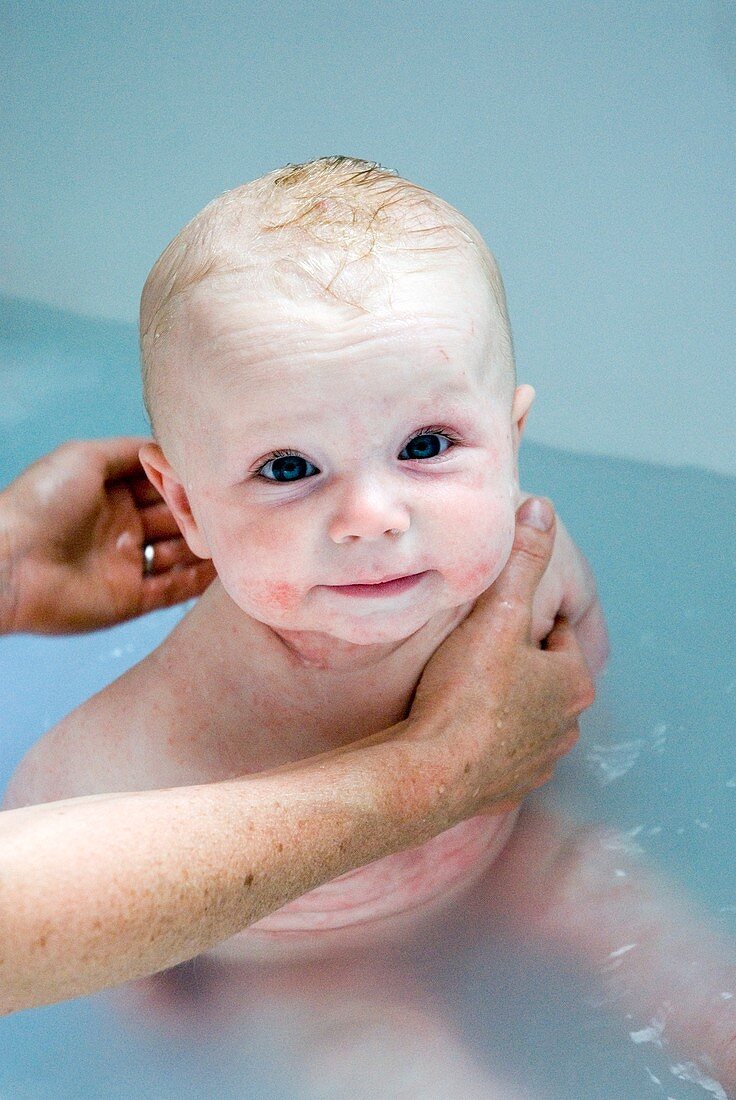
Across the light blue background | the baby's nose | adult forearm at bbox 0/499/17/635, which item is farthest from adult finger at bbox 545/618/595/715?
the light blue background

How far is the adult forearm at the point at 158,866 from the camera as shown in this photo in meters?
0.77

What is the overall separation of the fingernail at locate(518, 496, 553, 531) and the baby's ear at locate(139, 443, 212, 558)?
31 cm

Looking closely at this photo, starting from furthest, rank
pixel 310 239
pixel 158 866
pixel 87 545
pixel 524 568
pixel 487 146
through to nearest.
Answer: pixel 487 146 < pixel 87 545 < pixel 524 568 < pixel 310 239 < pixel 158 866

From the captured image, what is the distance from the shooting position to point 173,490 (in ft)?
3.54

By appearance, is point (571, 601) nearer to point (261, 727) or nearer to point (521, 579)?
point (521, 579)

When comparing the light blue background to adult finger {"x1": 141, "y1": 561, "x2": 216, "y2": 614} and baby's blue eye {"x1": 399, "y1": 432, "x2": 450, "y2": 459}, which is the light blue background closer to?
adult finger {"x1": 141, "y1": 561, "x2": 216, "y2": 614}

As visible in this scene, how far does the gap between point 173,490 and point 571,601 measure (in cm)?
45

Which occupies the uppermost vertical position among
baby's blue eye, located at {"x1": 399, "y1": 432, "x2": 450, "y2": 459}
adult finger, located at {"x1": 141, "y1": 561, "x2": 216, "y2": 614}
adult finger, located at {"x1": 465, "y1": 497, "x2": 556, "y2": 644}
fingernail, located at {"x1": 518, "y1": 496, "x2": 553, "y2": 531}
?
baby's blue eye, located at {"x1": 399, "y1": 432, "x2": 450, "y2": 459}

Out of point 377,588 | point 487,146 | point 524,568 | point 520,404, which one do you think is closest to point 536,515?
point 524,568

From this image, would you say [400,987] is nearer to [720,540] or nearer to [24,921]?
[24,921]

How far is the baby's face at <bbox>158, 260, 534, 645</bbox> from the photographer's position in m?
0.91

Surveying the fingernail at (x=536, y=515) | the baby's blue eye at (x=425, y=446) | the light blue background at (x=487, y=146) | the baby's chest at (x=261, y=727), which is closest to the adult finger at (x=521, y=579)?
the fingernail at (x=536, y=515)

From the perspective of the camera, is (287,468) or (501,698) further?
(501,698)

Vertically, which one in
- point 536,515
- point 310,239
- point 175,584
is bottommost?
point 175,584
